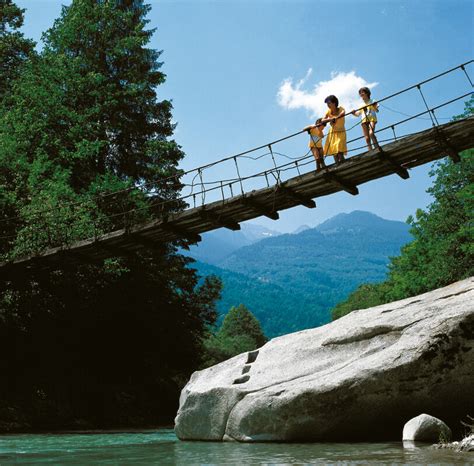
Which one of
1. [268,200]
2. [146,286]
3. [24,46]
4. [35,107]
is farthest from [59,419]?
[24,46]

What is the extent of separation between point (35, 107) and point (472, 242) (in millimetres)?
17629

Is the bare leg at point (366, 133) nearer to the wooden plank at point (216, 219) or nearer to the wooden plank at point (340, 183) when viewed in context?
the wooden plank at point (340, 183)

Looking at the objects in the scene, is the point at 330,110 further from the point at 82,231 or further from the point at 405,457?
the point at 82,231

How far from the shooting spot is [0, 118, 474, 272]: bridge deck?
39.1 feet

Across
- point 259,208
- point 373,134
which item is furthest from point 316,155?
point 259,208

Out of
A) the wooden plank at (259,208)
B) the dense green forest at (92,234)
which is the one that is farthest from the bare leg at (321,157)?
the dense green forest at (92,234)

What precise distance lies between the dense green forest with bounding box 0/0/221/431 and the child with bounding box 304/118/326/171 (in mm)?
5616

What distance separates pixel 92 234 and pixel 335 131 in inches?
376

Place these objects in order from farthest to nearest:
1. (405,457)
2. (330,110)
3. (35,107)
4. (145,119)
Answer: (145,119) → (35,107) → (330,110) → (405,457)

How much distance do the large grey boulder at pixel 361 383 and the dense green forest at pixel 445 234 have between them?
1641cm

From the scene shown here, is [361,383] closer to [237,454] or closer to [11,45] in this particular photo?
[237,454]

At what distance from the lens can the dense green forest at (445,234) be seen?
26.0 metres

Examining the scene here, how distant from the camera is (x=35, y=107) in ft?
80.2

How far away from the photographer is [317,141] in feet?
41.2
